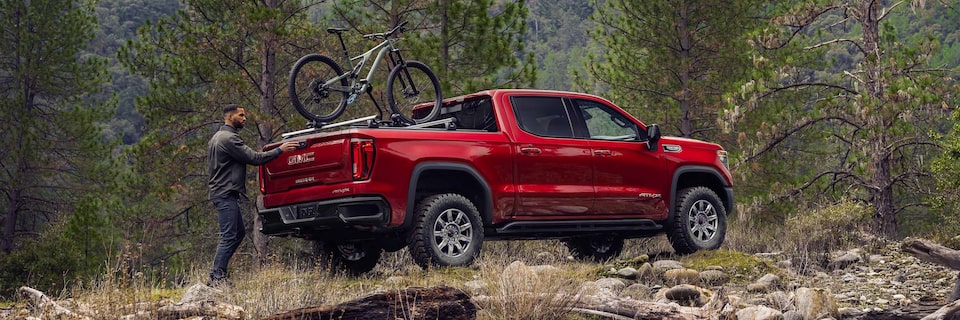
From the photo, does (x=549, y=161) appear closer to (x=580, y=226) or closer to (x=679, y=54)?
(x=580, y=226)

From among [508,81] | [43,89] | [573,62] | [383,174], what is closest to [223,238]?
[383,174]

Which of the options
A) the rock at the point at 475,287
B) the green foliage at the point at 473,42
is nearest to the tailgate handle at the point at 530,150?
the rock at the point at 475,287

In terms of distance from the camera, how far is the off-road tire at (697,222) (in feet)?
37.1

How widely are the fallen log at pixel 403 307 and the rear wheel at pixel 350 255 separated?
13.5 feet

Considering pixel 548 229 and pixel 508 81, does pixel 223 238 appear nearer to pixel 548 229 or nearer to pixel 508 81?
pixel 548 229

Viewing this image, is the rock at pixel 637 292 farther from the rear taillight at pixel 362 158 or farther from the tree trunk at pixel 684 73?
the tree trunk at pixel 684 73

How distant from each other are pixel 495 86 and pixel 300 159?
10785 millimetres

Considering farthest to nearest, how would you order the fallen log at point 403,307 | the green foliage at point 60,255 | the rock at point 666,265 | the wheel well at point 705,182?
the green foliage at point 60,255
the wheel well at point 705,182
the rock at point 666,265
the fallen log at point 403,307

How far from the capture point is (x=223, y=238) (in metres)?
9.30

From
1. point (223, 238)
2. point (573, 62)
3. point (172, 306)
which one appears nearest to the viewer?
point (172, 306)

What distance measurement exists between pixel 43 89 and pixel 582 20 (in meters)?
83.0

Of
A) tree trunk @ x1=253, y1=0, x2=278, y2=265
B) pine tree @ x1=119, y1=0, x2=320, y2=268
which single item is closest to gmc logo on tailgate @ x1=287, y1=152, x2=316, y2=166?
pine tree @ x1=119, y1=0, x2=320, y2=268

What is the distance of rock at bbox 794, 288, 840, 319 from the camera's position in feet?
23.9

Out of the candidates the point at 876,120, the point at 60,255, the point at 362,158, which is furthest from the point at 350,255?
the point at 60,255
